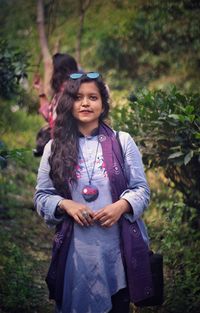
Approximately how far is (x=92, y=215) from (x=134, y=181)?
0.33m

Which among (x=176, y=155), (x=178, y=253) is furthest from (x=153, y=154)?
(x=178, y=253)

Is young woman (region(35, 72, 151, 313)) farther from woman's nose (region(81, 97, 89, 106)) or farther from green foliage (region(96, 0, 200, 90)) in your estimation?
green foliage (region(96, 0, 200, 90))

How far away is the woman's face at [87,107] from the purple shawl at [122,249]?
183 millimetres

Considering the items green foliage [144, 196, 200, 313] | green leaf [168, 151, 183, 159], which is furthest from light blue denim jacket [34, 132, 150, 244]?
green foliage [144, 196, 200, 313]

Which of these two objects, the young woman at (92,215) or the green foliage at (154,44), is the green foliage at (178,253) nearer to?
the young woman at (92,215)

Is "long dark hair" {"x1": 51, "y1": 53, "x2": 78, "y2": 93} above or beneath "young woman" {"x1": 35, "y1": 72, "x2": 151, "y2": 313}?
above

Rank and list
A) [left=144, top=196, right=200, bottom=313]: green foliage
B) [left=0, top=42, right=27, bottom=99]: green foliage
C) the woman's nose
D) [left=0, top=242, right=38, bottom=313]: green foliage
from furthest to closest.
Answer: [left=0, top=42, right=27, bottom=99]: green foliage, [left=144, top=196, right=200, bottom=313]: green foliage, [left=0, top=242, right=38, bottom=313]: green foliage, the woman's nose

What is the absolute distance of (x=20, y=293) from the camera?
3.86 meters

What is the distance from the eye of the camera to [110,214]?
8.76 ft

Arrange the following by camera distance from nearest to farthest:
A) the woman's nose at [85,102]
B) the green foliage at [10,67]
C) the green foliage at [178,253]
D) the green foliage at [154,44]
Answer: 1. the woman's nose at [85,102]
2. the green foliage at [178,253]
3. the green foliage at [10,67]
4. the green foliage at [154,44]

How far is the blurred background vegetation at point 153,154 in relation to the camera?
398cm

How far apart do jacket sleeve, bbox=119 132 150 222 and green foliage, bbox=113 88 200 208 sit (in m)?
0.96

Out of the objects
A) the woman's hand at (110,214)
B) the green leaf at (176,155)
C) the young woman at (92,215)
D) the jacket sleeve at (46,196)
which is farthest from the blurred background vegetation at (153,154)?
Answer: the woman's hand at (110,214)

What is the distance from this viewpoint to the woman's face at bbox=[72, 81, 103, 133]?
2953mm
